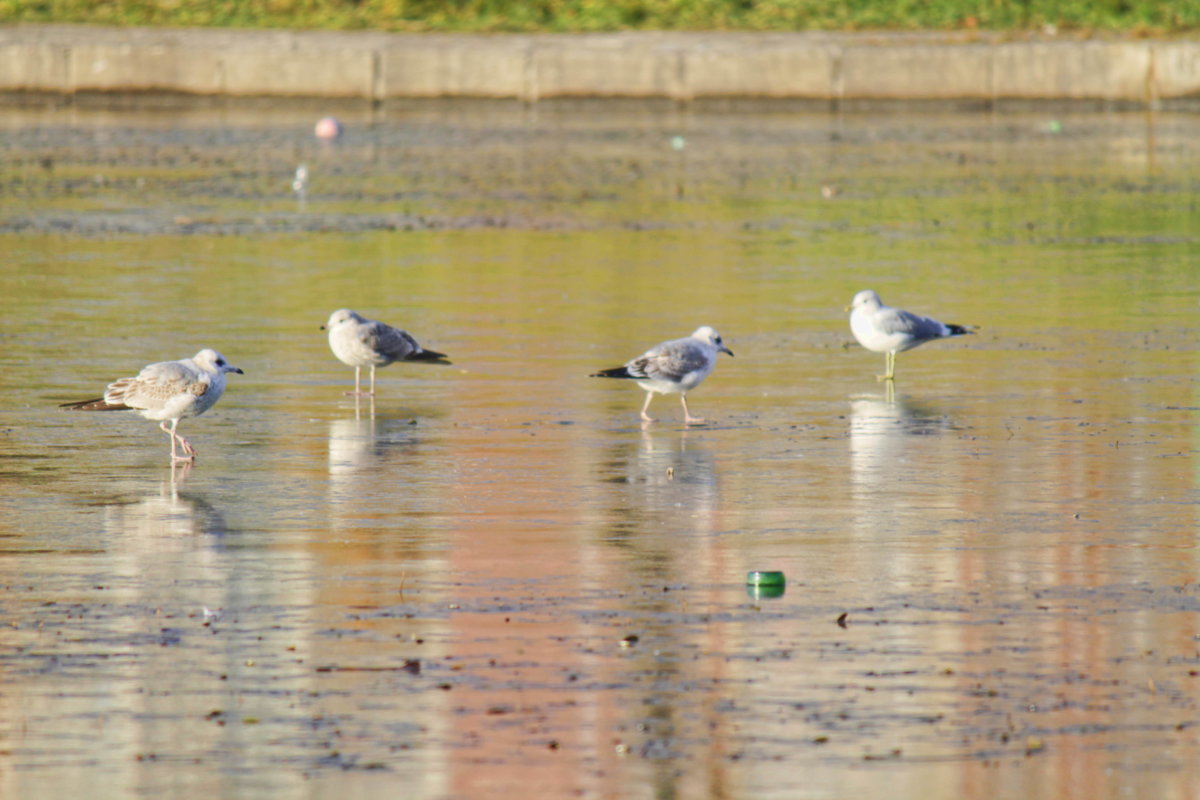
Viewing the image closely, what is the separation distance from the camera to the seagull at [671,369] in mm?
13359

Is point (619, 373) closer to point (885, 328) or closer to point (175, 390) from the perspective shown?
point (885, 328)

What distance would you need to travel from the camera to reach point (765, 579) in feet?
29.5

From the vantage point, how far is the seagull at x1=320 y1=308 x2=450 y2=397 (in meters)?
14.3

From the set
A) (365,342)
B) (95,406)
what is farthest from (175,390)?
(365,342)

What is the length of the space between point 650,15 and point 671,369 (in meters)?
25.1

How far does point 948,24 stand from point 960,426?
2502 cm

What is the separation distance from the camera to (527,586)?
9055 mm

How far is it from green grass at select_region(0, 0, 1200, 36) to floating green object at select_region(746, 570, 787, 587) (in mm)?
28877

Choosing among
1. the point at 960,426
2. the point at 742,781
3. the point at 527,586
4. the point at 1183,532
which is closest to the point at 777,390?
the point at 960,426

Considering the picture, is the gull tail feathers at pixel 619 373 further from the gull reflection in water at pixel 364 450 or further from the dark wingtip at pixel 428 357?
the dark wingtip at pixel 428 357

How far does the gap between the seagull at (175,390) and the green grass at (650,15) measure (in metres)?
25.4

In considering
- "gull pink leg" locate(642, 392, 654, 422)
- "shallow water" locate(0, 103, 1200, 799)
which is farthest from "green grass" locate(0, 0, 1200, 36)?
"gull pink leg" locate(642, 392, 654, 422)

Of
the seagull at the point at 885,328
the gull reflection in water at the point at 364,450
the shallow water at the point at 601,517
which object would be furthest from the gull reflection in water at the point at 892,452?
the gull reflection in water at the point at 364,450

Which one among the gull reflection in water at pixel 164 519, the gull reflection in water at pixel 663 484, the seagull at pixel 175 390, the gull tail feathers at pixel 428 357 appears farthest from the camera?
the gull tail feathers at pixel 428 357
